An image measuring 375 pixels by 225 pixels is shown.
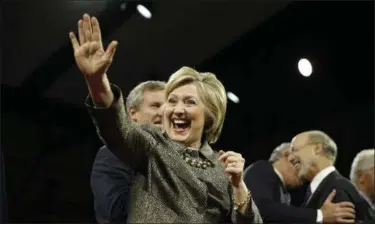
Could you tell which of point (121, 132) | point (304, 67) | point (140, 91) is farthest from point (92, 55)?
point (304, 67)

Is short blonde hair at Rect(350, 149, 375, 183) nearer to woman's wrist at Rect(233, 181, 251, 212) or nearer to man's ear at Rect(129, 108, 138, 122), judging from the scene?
woman's wrist at Rect(233, 181, 251, 212)

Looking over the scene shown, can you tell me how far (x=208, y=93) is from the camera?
1.59m

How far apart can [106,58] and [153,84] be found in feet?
0.97

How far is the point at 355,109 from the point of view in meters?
1.70

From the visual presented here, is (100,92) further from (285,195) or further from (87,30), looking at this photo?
(285,195)

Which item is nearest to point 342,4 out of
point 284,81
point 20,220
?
point 284,81

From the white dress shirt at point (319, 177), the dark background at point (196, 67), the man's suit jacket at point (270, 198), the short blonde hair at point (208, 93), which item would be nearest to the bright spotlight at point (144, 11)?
the dark background at point (196, 67)

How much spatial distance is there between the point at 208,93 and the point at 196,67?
9cm

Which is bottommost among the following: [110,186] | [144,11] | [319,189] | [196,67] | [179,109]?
[110,186]

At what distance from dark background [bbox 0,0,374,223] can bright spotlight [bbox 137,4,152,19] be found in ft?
0.06

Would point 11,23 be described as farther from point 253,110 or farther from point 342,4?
point 342,4

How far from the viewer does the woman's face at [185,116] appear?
154cm

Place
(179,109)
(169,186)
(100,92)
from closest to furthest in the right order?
(100,92) → (169,186) → (179,109)

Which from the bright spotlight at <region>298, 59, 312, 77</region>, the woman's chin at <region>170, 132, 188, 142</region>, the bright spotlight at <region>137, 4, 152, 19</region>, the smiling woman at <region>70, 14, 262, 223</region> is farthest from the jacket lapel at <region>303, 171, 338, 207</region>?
the bright spotlight at <region>137, 4, 152, 19</region>
